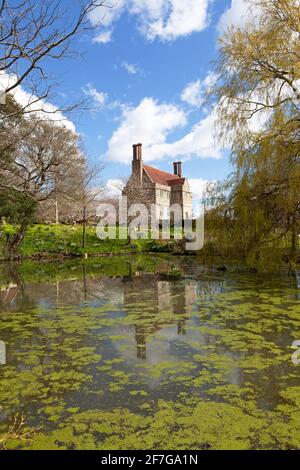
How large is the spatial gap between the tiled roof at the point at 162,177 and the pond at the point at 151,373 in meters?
30.2

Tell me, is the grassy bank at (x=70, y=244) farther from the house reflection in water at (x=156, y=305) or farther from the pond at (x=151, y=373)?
the pond at (x=151, y=373)

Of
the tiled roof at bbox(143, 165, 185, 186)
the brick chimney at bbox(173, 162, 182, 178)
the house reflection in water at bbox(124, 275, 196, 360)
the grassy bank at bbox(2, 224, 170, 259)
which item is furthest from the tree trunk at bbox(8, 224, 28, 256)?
the brick chimney at bbox(173, 162, 182, 178)

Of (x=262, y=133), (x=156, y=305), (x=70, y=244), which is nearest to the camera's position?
(x=156, y=305)

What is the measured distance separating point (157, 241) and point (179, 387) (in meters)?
20.2

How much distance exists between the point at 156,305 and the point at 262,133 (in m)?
5.16

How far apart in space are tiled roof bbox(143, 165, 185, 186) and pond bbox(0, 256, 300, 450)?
30241 millimetres

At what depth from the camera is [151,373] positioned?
3.48 metres

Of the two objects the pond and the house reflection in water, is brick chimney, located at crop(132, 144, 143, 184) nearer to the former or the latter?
the house reflection in water

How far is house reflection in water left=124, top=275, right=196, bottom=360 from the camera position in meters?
4.97

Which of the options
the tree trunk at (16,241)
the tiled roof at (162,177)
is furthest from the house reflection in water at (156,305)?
the tiled roof at (162,177)

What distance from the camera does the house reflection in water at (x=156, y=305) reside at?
16.3 ft

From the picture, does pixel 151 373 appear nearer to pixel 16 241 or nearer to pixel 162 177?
pixel 16 241

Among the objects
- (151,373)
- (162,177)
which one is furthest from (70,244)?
(162,177)

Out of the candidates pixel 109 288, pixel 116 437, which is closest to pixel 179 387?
pixel 116 437
